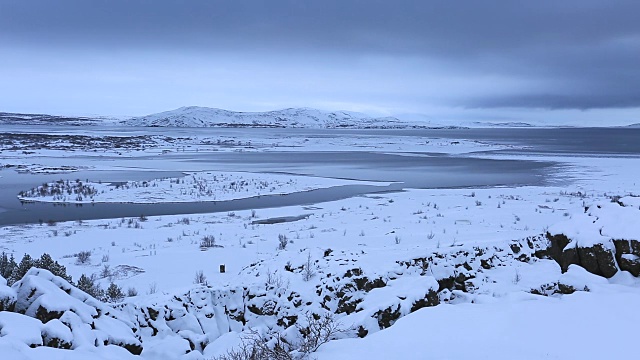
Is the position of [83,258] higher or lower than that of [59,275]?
lower

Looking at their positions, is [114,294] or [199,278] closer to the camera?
[114,294]

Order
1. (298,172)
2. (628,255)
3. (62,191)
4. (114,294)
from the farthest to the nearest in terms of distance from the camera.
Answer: (298,172)
(62,191)
(114,294)
(628,255)

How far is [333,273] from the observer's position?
8.28 metres

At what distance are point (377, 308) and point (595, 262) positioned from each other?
422cm

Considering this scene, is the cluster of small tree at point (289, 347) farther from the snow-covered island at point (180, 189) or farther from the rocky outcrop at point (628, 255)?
the snow-covered island at point (180, 189)

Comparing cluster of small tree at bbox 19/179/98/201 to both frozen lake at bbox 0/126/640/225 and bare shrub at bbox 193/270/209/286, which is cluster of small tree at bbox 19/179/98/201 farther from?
bare shrub at bbox 193/270/209/286

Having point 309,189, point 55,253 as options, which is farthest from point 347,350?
point 309,189

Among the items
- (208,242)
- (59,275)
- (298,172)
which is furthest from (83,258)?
(298,172)

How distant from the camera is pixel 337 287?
7996mm

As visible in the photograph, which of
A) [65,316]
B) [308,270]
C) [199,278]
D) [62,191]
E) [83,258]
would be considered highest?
[65,316]

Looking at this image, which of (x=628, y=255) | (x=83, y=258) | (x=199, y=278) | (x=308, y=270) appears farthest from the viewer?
(x=83, y=258)

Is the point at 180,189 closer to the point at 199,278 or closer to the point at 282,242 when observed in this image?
the point at 282,242

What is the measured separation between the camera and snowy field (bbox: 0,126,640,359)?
5.21m

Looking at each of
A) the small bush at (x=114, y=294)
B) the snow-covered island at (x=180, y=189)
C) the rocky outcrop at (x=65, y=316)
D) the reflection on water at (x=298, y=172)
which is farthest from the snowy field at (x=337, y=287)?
the snow-covered island at (x=180, y=189)
